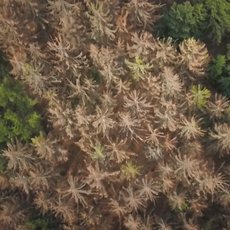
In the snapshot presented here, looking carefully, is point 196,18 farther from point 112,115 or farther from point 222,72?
point 112,115

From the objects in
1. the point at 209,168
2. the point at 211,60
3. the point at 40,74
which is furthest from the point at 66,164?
the point at 211,60

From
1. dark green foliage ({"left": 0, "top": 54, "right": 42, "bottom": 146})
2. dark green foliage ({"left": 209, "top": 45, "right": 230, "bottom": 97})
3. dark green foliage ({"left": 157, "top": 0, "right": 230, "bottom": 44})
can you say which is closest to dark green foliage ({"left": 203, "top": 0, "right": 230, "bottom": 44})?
dark green foliage ({"left": 157, "top": 0, "right": 230, "bottom": 44})

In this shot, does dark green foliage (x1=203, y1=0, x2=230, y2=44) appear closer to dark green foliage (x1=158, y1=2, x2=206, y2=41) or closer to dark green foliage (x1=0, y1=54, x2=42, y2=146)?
dark green foliage (x1=158, y1=2, x2=206, y2=41)

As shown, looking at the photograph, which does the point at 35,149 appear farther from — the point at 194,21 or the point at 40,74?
the point at 194,21

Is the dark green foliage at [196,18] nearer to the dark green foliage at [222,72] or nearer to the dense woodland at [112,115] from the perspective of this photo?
the dense woodland at [112,115]

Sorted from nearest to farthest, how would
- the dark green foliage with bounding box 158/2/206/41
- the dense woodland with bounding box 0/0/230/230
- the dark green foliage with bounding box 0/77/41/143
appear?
the dense woodland with bounding box 0/0/230/230, the dark green foliage with bounding box 0/77/41/143, the dark green foliage with bounding box 158/2/206/41

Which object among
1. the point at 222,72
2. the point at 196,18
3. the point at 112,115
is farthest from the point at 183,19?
the point at 112,115

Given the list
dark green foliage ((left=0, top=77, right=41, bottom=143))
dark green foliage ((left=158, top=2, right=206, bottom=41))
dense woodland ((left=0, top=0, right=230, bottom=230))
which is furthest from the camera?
dark green foliage ((left=158, top=2, right=206, bottom=41))
